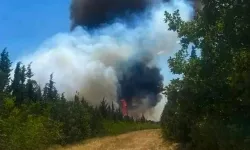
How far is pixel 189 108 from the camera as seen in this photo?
50.7 feet

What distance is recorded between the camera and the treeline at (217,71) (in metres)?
12.4

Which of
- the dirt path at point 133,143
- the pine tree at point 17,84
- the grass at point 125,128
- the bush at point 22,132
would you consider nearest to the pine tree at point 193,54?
the dirt path at point 133,143

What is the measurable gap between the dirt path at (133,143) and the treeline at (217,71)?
11.4m

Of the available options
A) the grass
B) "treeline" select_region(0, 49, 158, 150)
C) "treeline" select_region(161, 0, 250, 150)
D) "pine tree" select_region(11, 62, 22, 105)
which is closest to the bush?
Result: "treeline" select_region(0, 49, 158, 150)

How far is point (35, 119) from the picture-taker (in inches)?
1454

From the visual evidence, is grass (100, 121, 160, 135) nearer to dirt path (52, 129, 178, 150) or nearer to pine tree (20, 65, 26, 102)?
dirt path (52, 129, 178, 150)

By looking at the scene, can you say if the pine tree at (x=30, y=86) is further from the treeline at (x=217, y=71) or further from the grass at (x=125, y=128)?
the treeline at (x=217, y=71)

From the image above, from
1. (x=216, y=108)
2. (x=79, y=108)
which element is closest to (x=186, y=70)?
(x=216, y=108)

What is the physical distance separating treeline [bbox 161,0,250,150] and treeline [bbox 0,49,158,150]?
1682 centimetres

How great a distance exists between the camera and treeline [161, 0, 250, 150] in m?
12.4

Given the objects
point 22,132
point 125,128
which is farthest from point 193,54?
point 125,128

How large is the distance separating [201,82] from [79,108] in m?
32.2

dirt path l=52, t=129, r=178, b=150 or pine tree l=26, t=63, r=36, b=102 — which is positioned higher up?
pine tree l=26, t=63, r=36, b=102

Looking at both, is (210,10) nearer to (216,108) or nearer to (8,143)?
(216,108)
